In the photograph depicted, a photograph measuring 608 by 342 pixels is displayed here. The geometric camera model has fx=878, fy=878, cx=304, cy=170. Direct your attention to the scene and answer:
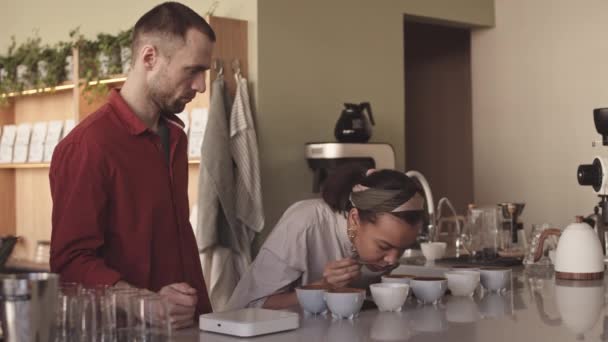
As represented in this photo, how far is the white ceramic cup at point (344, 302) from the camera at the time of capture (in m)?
2.15

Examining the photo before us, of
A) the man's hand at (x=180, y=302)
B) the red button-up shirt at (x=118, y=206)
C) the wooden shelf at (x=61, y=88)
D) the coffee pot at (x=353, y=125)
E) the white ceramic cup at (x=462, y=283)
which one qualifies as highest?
the wooden shelf at (x=61, y=88)

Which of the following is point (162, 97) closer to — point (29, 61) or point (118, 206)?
point (118, 206)

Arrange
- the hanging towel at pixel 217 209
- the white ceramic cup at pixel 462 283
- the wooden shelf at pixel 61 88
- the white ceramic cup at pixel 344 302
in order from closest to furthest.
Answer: the white ceramic cup at pixel 344 302, the white ceramic cup at pixel 462 283, the hanging towel at pixel 217 209, the wooden shelf at pixel 61 88

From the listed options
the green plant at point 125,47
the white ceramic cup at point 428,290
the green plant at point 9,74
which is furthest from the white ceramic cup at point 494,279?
the green plant at point 9,74

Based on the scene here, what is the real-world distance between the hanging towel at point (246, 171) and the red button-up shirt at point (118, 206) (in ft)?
5.97

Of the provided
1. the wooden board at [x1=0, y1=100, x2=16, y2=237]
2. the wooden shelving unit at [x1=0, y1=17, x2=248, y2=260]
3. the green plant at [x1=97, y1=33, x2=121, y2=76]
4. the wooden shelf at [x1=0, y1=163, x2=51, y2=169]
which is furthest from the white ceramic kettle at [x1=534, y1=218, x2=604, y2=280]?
the wooden board at [x1=0, y1=100, x2=16, y2=237]

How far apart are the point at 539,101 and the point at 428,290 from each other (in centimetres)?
327

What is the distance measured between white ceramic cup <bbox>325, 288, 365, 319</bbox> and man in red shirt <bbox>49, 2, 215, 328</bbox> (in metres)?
0.39

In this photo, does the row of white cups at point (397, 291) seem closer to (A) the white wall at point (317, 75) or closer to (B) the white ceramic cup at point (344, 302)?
(B) the white ceramic cup at point (344, 302)

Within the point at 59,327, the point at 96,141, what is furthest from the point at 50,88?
the point at 59,327

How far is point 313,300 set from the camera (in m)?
2.21

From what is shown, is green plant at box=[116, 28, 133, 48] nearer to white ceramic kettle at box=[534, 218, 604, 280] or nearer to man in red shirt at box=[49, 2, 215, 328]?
man in red shirt at box=[49, 2, 215, 328]

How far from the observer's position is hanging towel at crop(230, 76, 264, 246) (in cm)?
435

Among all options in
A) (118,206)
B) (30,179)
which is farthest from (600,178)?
(30,179)
